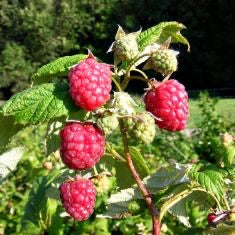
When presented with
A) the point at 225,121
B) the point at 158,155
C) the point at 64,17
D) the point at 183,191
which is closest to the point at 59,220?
the point at 183,191

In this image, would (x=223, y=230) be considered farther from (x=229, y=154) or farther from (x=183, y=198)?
(x=229, y=154)

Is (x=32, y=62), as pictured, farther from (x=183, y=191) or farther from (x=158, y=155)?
(x=183, y=191)

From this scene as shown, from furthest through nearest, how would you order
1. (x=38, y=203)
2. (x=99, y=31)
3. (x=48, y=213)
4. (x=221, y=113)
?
1. (x=99, y=31)
2. (x=221, y=113)
3. (x=48, y=213)
4. (x=38, y=203)

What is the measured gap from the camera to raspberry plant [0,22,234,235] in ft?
2.59

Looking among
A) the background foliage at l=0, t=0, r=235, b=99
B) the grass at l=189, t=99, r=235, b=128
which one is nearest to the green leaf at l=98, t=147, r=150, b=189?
the grass at l=189, t=99, r=235, b=128

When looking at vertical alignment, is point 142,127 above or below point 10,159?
above

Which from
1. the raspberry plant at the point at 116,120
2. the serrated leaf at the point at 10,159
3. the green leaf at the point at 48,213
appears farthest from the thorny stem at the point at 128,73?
the green leaf at the point at 48,213

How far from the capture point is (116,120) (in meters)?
0.79

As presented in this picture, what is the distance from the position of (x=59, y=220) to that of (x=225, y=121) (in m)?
3.45

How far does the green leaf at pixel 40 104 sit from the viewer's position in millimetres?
802

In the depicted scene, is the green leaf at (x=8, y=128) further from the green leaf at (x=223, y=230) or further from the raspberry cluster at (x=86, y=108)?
the green leaf at (x=223, y=230)

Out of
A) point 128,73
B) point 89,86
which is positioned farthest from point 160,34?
point 89,86

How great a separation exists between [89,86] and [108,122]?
2.0 inches

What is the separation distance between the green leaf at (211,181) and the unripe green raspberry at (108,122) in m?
0.15
